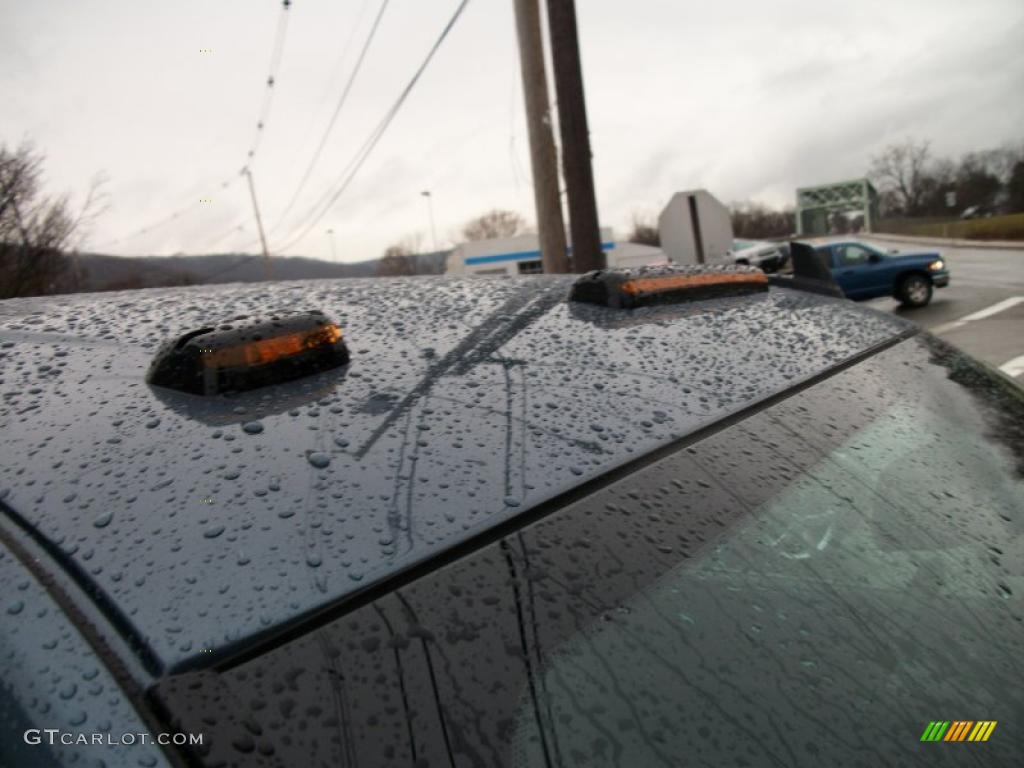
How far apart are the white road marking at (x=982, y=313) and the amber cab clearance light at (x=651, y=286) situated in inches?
500

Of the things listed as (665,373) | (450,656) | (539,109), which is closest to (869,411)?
(665,373)

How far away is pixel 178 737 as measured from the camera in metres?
0.54

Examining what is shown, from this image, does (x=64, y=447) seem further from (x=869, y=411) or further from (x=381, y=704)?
(x=869, y=411)

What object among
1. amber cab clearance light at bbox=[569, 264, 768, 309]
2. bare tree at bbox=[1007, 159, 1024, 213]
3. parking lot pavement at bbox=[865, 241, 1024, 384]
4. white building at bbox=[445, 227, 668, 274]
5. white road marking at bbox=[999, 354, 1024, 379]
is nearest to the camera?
amber cab clearance light at bbox=[569, 264, 768, 309]

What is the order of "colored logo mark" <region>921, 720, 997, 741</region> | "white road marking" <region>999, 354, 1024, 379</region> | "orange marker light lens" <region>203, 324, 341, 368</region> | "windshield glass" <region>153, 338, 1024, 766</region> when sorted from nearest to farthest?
"windshield glass" <region>153, 338, 1024, 766</region> → "colored logo mark" <region>921, 720, 997, 741</region> → "orange marker light lens" <region>203, 324, 341, 368</region> → "white road marking" <region>999, 354, 1024, 379</region>

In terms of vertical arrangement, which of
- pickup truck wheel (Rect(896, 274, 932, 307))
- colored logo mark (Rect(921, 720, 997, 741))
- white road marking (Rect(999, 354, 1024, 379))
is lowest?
white road marking (Rect(999, 354, 1024, 379))

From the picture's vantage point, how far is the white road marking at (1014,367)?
8070 millimetres

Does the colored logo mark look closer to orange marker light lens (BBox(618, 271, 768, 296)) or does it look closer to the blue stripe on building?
orange marker light lens (BBox(618, 271, 768, 296))

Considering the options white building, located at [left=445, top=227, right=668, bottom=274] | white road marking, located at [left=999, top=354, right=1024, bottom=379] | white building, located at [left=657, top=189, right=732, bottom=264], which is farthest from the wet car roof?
white building, located at [left=445, top=227, right=668, bottom=274]

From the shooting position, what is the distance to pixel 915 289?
16438 mm

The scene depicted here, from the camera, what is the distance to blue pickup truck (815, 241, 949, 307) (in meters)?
16.3

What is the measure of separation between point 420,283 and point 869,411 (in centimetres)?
110

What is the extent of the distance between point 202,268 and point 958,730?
152ft

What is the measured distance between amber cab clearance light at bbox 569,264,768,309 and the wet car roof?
0.11 feet
